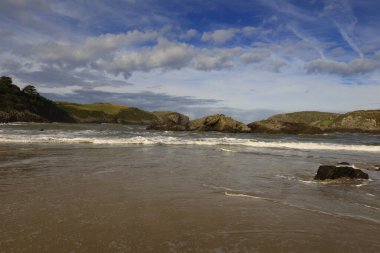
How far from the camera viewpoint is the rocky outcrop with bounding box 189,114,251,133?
168 feet

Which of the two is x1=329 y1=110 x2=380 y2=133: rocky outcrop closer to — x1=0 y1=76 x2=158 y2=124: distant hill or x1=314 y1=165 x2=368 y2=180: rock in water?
x1=314 y1=165 x2=368 y2=180: rock in water

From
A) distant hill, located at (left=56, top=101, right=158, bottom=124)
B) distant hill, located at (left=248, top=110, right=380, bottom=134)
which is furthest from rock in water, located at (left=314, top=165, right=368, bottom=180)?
distant hill, located at (left=56, top=101, right=158, bottom=124)

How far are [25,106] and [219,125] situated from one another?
65857 millimetres

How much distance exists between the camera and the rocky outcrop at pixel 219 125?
51312mm

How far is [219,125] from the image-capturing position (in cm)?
5269

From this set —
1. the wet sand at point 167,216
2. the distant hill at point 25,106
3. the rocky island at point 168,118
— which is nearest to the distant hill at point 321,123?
the rocky island at point 168,118

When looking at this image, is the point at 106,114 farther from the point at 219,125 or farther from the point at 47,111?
the point at 219,125

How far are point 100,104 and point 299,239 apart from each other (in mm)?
156946

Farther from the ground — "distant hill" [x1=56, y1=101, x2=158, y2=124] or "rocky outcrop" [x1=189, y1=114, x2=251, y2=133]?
"distant hill" [x1=56, y1=101, x2=158, y2=124]

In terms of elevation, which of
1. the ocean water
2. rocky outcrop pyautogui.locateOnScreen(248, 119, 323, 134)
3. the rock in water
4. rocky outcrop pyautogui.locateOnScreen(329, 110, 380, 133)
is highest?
rocky outcrop pyautogui.locateOnScreen(329, 110, 380, 133)

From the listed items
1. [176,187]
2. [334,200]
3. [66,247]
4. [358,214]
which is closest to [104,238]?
[66,247]

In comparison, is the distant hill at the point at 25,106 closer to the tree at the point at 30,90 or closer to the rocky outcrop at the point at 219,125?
the tree at the point at 30,90

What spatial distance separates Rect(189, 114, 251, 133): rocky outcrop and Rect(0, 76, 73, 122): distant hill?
48116 millimetres

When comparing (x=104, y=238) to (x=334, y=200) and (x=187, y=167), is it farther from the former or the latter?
(x=187, y=167)
